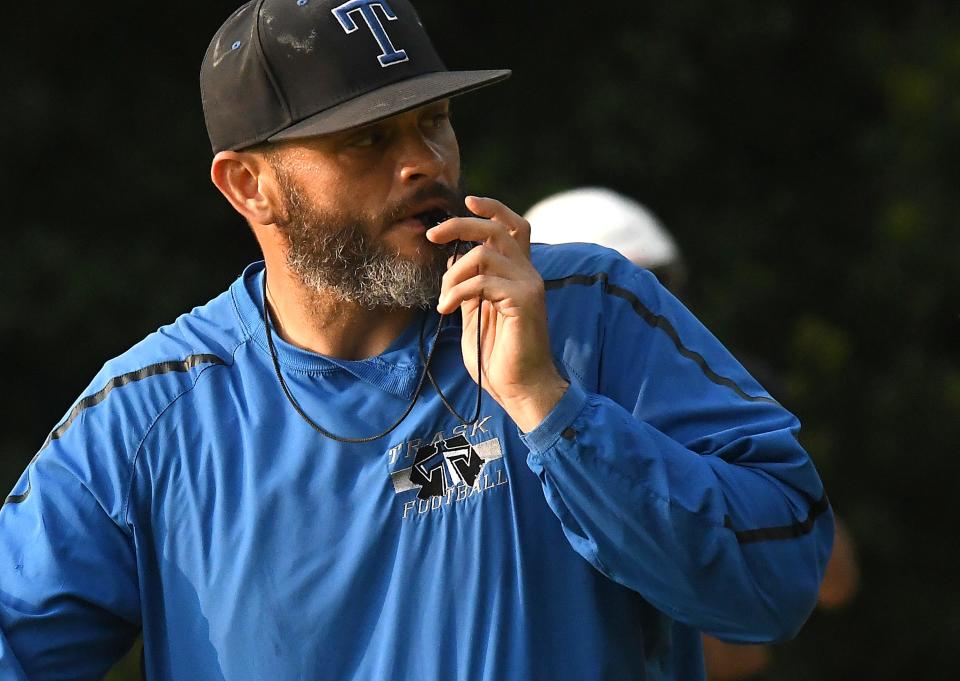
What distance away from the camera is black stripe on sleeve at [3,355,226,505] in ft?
7.72

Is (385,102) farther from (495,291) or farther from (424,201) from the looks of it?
(495,291)

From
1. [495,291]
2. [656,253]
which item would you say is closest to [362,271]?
[495,291]

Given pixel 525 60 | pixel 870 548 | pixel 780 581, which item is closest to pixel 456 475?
pixel 780 581

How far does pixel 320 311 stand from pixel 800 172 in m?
4.99

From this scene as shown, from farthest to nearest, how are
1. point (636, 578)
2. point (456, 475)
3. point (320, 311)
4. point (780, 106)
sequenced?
1. point (780, 106)
2. point (320, 311)
3. point (456, 475)
4. point (636, 578)

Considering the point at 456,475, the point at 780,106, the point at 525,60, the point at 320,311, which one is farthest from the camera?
the point at 780,106

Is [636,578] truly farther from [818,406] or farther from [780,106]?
[780,106]

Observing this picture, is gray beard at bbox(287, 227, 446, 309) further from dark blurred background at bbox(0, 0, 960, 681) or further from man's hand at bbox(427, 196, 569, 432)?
dark blurred background at bbox(0, 0, 960, 681)

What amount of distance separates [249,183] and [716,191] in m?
4.55

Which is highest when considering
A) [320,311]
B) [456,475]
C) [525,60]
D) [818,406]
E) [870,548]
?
[320,311]

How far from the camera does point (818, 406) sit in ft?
21.7

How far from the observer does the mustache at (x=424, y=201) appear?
7.61ft

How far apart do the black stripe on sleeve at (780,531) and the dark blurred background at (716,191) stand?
3962 mm

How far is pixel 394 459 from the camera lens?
88.3 inches
